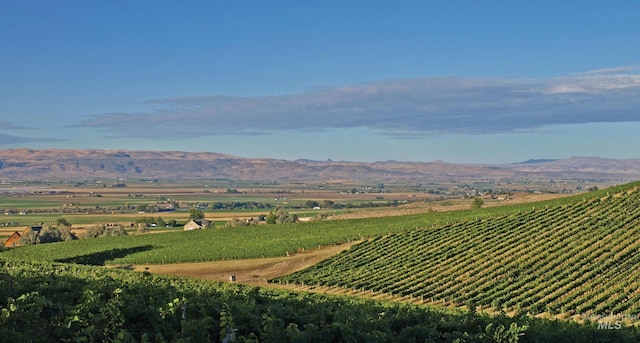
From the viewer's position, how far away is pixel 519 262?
4878 cm

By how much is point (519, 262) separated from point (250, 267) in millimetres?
22467

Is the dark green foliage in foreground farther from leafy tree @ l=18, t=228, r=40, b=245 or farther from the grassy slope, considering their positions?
leafy tree @ l=18, t=228, r=40, b=245

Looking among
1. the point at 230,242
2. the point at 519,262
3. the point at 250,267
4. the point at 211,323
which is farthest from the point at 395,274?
the point at 211,323

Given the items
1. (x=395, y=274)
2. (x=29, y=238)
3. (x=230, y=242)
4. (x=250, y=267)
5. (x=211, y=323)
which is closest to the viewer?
(x=211, y=323)

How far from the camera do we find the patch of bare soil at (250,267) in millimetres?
57494

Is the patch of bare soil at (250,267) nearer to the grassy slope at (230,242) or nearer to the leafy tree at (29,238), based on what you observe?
the grassy slope at (230,242)

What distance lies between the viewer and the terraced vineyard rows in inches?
1564

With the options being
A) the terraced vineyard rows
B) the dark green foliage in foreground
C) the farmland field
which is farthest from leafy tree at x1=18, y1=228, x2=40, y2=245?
the dark green foliage in foreground

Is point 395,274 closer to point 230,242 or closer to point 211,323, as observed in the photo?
point 230,242

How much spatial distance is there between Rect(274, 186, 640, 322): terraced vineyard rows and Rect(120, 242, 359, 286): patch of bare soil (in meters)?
2.18

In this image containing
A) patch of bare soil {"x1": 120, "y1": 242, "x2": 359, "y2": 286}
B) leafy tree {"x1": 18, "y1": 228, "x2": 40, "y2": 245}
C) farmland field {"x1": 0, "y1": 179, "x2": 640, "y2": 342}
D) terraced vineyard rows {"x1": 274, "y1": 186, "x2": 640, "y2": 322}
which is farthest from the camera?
leafy tree {"x1": 18, "y1": 228, "x2": 40, "y2": 245}

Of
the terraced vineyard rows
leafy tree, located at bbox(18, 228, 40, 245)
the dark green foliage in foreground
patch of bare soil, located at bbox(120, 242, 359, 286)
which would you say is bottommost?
leafy tree, located at bbox(18, 228, 40, 245)

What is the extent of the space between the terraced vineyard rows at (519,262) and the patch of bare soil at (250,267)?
7.15 feet

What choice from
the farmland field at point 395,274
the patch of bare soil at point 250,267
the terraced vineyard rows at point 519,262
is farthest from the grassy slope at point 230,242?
the terraced vineyard rows at point 519,262
